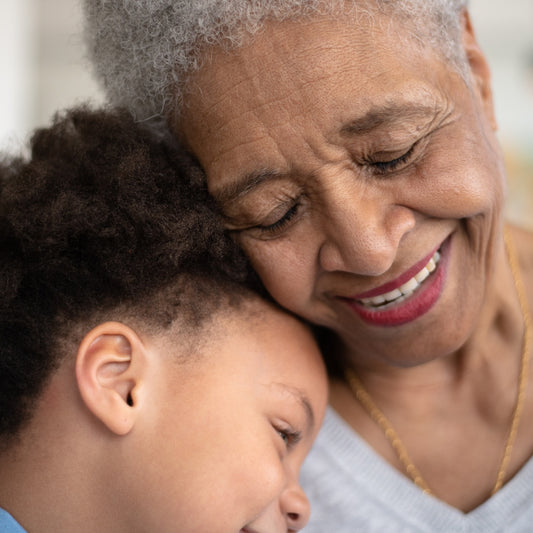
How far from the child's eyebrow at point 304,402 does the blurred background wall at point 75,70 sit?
266cm

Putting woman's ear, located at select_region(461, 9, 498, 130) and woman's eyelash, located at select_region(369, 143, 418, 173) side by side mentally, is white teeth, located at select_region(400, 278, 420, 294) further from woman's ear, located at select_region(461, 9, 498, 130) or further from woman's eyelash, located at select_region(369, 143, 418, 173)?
woman's ear, located at select_region(461, 9, 498, 130)

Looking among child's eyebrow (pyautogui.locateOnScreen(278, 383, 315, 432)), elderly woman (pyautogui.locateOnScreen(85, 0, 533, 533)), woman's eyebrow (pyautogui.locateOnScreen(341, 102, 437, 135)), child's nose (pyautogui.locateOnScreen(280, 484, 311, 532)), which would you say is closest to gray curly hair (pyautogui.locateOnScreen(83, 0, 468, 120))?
elderly woman (pyautogui.locateOnScreen(85, 0, 533, 533))

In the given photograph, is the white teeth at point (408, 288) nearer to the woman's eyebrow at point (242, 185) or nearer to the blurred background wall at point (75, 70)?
the woman's eyebrow at point (242, 185)

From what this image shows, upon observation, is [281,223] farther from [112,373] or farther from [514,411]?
[514,411]

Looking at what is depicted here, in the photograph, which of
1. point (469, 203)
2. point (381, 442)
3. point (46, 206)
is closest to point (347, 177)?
point (469, 203)

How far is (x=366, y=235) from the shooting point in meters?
1.35

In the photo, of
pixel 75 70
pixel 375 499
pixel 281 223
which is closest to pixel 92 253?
pixel 281 223

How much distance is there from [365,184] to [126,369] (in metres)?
0.57

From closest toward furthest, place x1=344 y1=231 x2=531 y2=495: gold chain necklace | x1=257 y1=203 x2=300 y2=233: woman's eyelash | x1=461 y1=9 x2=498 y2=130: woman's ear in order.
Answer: x1=257 y1=203 x2=300 y2=233: woman's eyelash
x1=461 y1=9 x2=498 y2=130: woman's ear
x1=344 y1=231 x2=531 y2=495: gold chain necklace

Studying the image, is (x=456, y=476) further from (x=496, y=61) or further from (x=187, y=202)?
(x=496, y=61)

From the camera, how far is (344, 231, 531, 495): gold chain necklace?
1726 millimetres

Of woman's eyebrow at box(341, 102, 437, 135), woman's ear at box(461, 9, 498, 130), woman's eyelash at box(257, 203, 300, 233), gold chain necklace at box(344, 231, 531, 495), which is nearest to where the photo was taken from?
woman's eyebrow at box(341, 102, 437, 135)

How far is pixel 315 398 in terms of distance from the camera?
5.10 feet

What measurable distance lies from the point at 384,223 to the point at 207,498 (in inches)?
23.7
